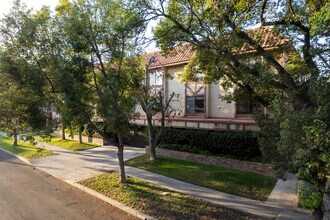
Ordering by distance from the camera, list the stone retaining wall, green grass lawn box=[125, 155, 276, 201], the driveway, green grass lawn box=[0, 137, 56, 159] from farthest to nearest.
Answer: green grass lawn box=[0, 137, 56, 159] < the driveway < the stone retaining wall < green grass lawn box=[125, 155, 276, 201]

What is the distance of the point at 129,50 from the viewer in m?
8.98

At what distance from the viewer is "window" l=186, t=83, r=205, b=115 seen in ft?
50.0

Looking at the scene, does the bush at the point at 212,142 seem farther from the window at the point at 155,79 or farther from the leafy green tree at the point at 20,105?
the leafy green tree at the point at 20,105

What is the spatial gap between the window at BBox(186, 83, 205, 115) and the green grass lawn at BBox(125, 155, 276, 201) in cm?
437

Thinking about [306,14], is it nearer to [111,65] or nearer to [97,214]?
[111,65]

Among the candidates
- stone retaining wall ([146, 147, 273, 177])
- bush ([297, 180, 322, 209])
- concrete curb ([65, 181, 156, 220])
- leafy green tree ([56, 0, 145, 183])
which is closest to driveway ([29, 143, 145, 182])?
concrete curb ([65, 181, 156, 220])

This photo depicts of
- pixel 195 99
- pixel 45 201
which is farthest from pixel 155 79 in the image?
pixel 45 201

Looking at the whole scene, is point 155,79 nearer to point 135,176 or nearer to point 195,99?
point 195,99

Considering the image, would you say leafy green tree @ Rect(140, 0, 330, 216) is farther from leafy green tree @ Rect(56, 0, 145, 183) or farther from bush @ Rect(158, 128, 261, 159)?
bush @ Rect(158, 128, 261, 159)

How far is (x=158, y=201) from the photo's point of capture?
7.52 m

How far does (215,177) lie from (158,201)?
345 centimetres

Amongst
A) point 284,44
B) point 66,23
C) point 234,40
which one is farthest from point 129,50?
point 284,44

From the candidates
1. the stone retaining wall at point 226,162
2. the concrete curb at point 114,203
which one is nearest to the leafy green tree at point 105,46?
the concrete curb at point 114,203

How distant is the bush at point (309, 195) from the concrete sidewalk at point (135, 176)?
2666 mm
